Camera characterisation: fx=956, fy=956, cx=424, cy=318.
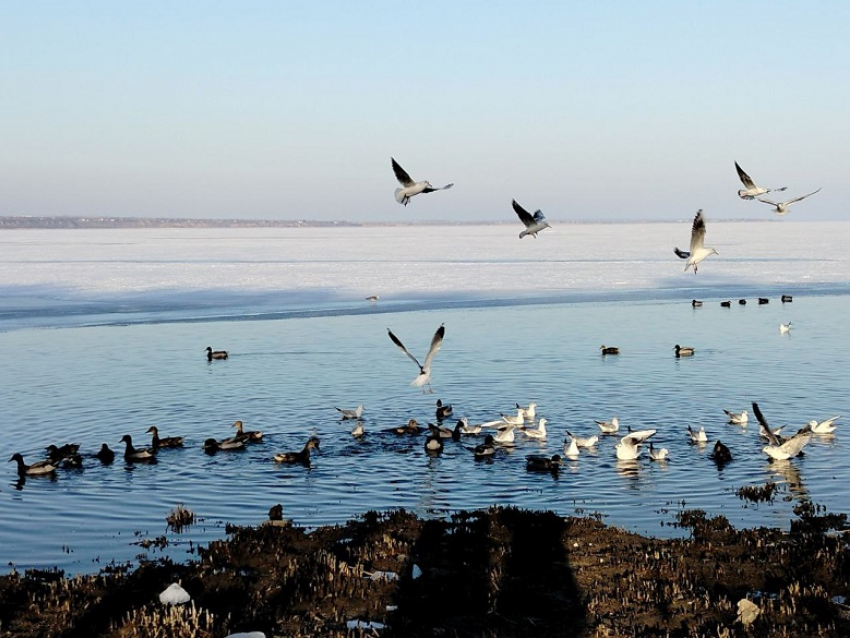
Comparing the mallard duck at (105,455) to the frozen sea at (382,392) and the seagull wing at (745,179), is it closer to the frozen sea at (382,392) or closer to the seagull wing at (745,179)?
the frozen sea at (382,392)

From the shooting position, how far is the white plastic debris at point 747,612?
411 inches

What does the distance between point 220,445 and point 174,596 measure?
980cm

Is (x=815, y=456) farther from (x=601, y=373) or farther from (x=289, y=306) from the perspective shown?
(x=289, y=306)

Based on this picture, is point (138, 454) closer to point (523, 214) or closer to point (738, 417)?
point (523, 214)

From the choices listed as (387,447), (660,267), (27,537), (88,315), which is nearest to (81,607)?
(27,537)

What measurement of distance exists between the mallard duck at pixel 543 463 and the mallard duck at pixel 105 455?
8.88 metres

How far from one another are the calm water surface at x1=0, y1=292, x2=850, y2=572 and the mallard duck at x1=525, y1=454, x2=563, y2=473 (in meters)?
0.31

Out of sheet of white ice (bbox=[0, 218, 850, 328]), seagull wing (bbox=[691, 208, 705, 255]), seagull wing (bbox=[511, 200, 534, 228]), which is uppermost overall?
seagull wing (bbox=[511, 200, 534, 228])

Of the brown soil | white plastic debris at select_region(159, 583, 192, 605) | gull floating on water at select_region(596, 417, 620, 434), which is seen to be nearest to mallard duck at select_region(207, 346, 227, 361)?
gull floating on water at select_region(596, 417, 620, 434)

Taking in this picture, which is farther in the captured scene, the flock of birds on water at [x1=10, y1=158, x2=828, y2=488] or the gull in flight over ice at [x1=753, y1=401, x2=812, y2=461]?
the gull in flight over ice at [x1=753, y1=401, x2=812, y2=461]

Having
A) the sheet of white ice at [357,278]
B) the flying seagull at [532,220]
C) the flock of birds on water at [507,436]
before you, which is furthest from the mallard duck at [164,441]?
the sheet of white ice at [357,278]

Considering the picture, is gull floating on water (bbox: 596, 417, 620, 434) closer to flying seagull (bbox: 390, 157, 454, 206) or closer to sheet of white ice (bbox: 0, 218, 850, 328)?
flying seagull (bbox: 390, 157, 454, 206)

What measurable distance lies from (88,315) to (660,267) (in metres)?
47.1

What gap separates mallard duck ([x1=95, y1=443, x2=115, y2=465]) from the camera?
66.9ft
